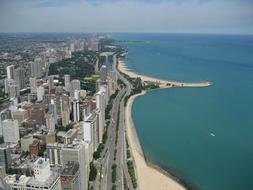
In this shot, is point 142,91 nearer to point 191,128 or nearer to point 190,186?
point 191,128

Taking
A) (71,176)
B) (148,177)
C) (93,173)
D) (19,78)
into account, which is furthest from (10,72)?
(71,176)

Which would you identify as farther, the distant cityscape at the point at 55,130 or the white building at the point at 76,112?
the white building at the point at 76,112

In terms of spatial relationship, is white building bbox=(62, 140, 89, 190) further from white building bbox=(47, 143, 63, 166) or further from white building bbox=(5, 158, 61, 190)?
white building bbox=(5, 158, 61, 190)

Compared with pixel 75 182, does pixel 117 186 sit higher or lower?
lower

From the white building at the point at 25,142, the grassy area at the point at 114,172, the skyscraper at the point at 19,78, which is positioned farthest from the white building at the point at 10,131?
the skyscraper at the point at 19,78

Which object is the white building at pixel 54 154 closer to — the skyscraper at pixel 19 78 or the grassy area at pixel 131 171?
the grassy area at pixel 131 171

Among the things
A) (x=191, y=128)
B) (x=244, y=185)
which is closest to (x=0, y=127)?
(x=191, y=128)

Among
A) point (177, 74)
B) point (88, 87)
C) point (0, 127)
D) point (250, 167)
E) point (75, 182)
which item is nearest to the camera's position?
point (75, 182)

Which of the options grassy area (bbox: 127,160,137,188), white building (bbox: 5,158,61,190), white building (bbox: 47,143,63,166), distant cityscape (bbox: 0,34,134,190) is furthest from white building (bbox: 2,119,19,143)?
white building (bbox: 5,158,61,190)
